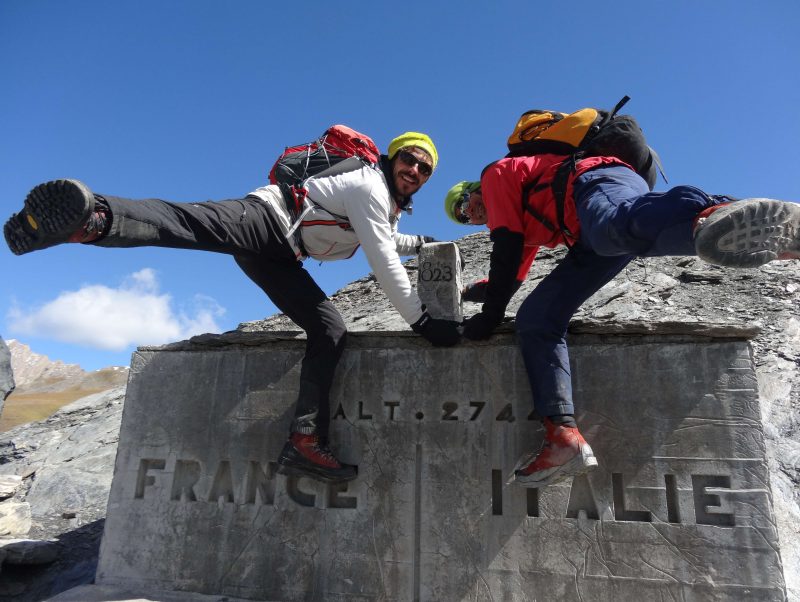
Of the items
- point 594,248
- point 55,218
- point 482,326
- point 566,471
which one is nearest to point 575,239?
point 594,248

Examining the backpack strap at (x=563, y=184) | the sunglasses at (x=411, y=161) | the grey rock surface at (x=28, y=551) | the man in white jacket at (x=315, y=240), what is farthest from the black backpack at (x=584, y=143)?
the grey rock surface at (x=28, y=551)

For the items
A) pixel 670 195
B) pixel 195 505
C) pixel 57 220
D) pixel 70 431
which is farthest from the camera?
pixel 70 431

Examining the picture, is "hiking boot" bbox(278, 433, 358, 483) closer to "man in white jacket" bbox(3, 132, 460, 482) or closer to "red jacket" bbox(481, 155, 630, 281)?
"man in white jacket" bbox(3, 132, 460, 482)

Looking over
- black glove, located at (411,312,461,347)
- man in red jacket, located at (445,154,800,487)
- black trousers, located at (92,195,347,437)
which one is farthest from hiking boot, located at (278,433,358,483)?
man in red jacket, located at (445,154,800,487)

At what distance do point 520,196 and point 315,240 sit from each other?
1.39m

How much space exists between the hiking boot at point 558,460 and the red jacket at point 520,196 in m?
1.16

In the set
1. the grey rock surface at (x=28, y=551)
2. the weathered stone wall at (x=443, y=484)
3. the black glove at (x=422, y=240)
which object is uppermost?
the black glove at (x=422, y=240)

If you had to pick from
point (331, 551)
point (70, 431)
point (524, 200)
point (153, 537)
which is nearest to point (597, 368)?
point (524, 200)

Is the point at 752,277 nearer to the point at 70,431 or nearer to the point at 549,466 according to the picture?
the point at 549,466

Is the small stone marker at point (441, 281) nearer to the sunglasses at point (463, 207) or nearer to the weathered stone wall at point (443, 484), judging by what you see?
the sunglasses at point (463, 207)

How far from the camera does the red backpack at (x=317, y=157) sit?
3603mm

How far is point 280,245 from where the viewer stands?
3576 millimetres

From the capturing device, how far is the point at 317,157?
3.76 metres

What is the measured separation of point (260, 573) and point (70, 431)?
6.31m
